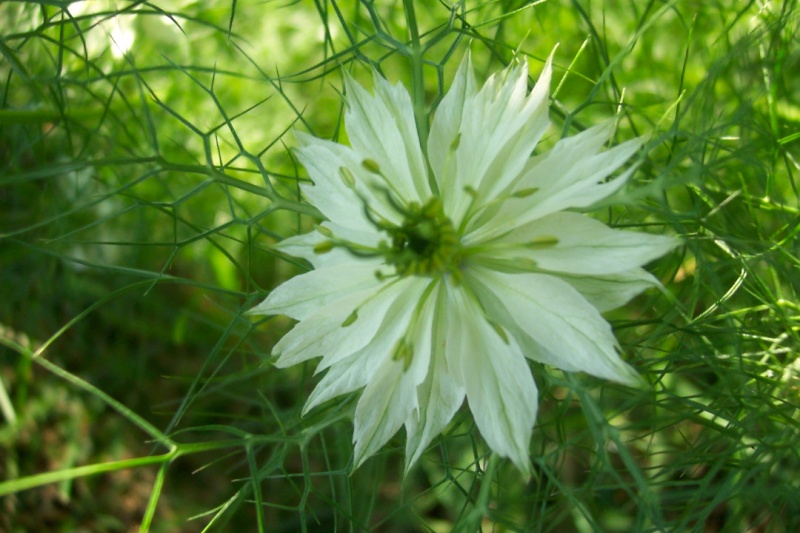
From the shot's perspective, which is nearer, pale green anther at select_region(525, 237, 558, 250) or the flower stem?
pale green anther at select_region(525, 237, 558, 250)

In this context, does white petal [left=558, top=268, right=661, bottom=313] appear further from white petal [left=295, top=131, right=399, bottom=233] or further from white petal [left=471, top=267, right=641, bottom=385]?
white petal [left=295, top=131, right=399, bottom=233]

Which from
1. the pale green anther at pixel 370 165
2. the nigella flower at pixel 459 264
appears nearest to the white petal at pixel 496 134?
the nigella flower at pixel 459 264

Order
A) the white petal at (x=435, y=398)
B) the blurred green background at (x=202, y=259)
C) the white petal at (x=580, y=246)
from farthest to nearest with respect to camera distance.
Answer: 1. the blurred green background at (x=202, y=259)
2. the white petal at (x=435, y=398)
3. the white petal at (x=580, y=246)

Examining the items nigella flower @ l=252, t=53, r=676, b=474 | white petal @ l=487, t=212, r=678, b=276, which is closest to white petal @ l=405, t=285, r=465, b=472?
nigella flower @ l=252, t=53, r=676, b=474

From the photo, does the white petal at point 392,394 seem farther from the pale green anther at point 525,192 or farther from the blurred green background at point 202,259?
the blurred green background at point 202,259

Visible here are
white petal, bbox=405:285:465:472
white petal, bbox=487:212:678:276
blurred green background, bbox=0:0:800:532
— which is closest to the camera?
white petal, bbox=487:212:678:276

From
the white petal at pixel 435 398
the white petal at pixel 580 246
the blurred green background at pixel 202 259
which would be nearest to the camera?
the white petal at pixel 580 246
